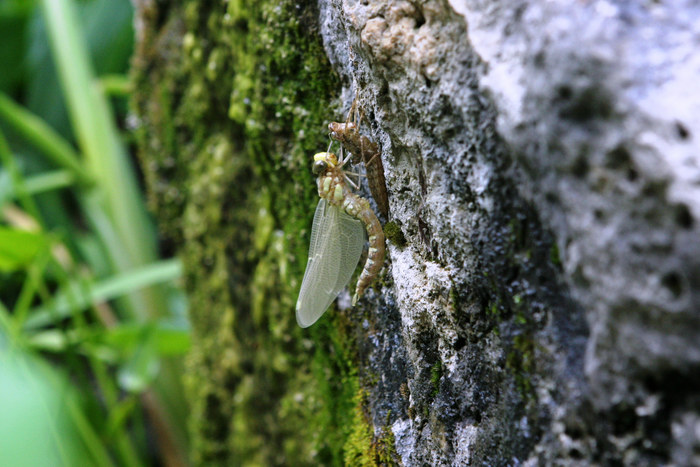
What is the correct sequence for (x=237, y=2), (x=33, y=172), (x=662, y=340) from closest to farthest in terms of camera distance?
(x=662, y=340) < (x=237, y=2) < (x=33, y=172)

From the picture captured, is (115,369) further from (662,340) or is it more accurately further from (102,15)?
(662,340)

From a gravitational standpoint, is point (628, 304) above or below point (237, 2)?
below

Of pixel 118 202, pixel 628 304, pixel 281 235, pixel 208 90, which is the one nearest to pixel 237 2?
pixel 208 90

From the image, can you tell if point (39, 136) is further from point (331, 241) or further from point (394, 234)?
point (394, 234)

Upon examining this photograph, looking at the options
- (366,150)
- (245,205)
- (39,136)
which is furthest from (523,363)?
(39,136)

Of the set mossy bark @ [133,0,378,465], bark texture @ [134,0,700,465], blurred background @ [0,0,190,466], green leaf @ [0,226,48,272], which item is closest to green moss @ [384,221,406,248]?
bark texture @ [134,0,700,465]

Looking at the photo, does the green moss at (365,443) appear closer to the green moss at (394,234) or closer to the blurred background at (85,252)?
the green moss at (394,234)

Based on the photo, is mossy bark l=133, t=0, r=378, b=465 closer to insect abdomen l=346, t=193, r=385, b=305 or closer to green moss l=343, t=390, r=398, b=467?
green moss l=343, t=390, r=398, b=467
